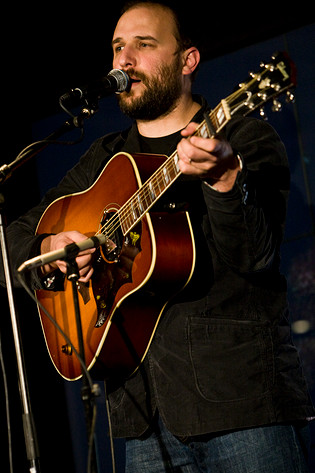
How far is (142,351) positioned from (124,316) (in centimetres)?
14

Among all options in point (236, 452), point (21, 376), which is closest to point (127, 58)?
point (21, 376)

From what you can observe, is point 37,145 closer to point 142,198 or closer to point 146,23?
point 142,198

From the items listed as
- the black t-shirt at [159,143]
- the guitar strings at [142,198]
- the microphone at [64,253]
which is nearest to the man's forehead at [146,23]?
the black t-shirt at [159,143]

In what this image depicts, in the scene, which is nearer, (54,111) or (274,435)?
(274,435)

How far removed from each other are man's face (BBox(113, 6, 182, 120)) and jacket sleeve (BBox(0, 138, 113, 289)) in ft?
0.85

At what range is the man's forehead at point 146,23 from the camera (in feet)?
8.09

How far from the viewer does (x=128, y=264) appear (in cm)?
201

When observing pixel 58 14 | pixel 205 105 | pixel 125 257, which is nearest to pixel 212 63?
pixel 58 14

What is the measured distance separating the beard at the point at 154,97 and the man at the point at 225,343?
0.37 m

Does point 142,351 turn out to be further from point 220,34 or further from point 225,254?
point 220,34

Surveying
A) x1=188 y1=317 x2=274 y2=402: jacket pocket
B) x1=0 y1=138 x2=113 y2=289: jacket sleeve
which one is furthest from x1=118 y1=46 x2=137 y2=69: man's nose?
x1=188 y1=317 x2=274 y2=402: jacket pocket

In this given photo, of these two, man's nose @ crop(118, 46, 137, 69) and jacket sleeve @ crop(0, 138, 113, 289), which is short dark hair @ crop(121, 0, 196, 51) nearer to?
man's nose @ crop(118, 46, 137, 69)

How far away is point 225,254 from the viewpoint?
185 centimetres

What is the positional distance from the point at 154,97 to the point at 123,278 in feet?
2.58
